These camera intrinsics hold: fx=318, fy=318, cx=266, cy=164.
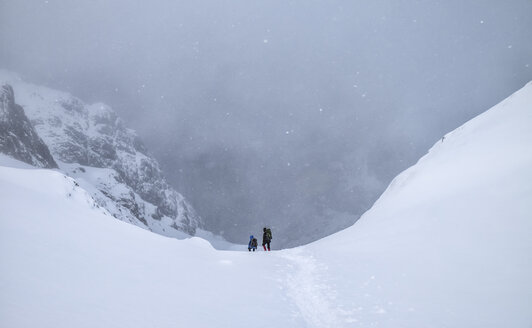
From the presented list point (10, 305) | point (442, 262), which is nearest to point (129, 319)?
point (10, 305)

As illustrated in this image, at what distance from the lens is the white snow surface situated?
521 cm

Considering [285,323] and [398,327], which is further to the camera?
[285,323]

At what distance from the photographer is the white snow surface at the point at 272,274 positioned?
5.21 metres

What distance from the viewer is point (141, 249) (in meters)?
9.54

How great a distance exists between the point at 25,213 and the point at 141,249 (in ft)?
10.2

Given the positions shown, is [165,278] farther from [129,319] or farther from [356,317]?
[356,317]

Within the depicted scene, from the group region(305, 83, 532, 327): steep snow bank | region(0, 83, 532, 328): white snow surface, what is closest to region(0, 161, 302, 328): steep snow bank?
region(0, 83, 532, 328): white snow surface

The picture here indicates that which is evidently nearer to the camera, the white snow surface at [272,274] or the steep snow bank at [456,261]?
the white snow surface at [272,274]

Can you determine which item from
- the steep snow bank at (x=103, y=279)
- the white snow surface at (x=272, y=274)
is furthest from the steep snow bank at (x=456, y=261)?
the steep snow bank at (x=103, y=279)

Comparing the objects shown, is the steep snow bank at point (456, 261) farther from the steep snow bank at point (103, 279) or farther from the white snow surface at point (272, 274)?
the steep snow bank at point (103, 279)

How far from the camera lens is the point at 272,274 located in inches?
462

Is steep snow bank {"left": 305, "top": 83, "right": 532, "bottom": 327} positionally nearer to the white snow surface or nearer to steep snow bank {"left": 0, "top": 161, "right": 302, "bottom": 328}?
the white snow surface

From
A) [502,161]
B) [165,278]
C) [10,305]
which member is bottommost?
[10,305]

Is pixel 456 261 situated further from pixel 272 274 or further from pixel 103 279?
pixel 103 279
